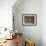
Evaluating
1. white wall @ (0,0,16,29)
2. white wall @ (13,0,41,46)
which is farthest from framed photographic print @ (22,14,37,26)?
white wall @ (0,0,16,29)

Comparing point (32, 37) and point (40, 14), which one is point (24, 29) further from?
point (40, 14)

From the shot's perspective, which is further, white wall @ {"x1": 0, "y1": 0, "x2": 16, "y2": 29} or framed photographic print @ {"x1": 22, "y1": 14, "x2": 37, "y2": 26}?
framed photographic print @ {"x1": 22, "y1": 14, "x2": 37, "y2": 26}

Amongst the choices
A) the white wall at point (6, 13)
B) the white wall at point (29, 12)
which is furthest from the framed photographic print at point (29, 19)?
the white wall at point (6, 13)

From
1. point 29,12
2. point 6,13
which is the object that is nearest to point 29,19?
point 29,12

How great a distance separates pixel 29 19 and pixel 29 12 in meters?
0.34

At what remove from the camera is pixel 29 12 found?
5961 mm

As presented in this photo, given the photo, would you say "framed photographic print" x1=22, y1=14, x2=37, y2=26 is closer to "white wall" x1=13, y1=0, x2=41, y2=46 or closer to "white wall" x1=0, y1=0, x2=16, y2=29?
"white wall" x1=13, y1=0, x2=41, y2=46

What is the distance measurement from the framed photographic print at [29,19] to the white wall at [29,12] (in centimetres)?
15

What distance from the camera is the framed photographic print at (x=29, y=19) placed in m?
5.95

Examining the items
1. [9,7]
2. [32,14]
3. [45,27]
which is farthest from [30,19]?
[9,7]

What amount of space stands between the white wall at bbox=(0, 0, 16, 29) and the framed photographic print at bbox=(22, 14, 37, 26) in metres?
1.32

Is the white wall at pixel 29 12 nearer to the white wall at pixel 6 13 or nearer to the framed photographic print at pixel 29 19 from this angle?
the framed photographic print at pixel 29 19

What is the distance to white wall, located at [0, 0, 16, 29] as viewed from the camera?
472 centimetres

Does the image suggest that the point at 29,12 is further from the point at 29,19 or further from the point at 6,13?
the point at 6,13
